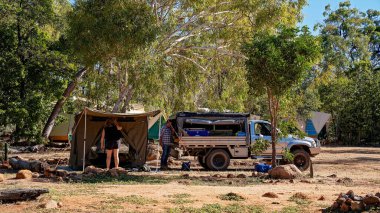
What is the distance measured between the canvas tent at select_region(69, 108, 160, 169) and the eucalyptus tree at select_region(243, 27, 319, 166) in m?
3.57

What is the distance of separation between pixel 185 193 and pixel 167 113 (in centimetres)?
1446

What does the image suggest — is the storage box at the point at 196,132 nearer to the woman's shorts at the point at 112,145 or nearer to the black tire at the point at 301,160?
the woman's shorts at the point at 112,145

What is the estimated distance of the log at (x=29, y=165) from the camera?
49.5ft

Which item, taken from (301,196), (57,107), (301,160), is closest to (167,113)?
(57,107)

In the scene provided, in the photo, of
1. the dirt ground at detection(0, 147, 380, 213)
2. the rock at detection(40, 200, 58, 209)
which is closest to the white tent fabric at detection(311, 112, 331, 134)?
the dirt ground at detection(0, 147, 380, 213)

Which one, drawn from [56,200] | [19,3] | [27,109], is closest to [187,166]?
[56,200]

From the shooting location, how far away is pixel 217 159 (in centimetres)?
1742

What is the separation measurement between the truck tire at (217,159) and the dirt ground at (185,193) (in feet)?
8.45

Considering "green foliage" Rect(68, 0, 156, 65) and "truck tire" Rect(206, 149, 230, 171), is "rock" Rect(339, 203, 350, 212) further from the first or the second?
"green foliage" Rect(68, 0, 156, 65)

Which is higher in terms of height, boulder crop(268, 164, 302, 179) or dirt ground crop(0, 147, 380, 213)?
boulder crop(268, 164, 302, 179)

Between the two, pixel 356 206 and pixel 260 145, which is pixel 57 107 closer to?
pixel 260 145

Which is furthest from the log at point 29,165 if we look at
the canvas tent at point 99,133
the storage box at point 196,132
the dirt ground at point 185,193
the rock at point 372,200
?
the rock at point 372,200

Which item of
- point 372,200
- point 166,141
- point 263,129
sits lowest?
point 372,200

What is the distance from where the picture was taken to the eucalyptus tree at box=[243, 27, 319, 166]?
14547 mm
